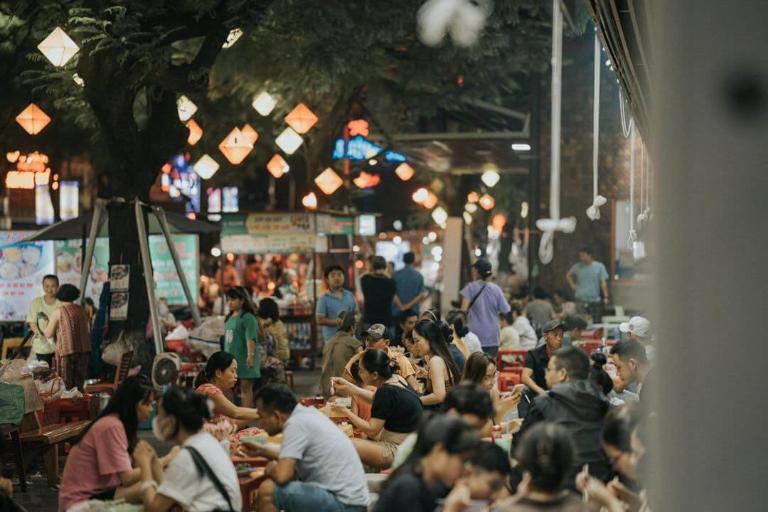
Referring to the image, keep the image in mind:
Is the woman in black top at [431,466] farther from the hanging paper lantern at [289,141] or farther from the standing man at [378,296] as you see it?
the hanging paper lantern at [289,141]

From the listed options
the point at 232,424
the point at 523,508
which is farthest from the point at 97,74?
the point at 523,508

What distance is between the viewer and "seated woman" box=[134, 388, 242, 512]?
278 inches

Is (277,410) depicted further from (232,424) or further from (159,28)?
(159,28)

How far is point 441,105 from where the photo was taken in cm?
3188

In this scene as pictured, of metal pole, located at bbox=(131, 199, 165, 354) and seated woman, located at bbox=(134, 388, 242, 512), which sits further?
metal pole, located at bbox=(131, 199, 165, 354)

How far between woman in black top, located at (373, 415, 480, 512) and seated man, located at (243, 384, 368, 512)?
183 cm

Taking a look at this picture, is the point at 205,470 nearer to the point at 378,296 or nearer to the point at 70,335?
the point at 70,335

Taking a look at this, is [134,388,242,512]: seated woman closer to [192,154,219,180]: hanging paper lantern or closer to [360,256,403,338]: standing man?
[360,256,403,338]: standing man

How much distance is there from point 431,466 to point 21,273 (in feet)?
54.2

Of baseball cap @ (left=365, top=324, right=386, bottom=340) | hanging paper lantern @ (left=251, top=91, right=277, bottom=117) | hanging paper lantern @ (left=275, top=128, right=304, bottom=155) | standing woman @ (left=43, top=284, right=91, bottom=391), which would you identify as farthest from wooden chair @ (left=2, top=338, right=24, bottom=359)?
baseball cap @ (left=365, top=324, right=386, bottom=340)

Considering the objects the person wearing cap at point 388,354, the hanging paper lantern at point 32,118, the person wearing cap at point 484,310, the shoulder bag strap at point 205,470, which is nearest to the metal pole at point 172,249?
the person wearing cap at point 484,310

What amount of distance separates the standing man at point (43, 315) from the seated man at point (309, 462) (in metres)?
9.48

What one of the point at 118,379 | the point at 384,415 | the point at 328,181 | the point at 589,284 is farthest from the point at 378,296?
the point at 384,415

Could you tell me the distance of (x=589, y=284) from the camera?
23250 millimetres
